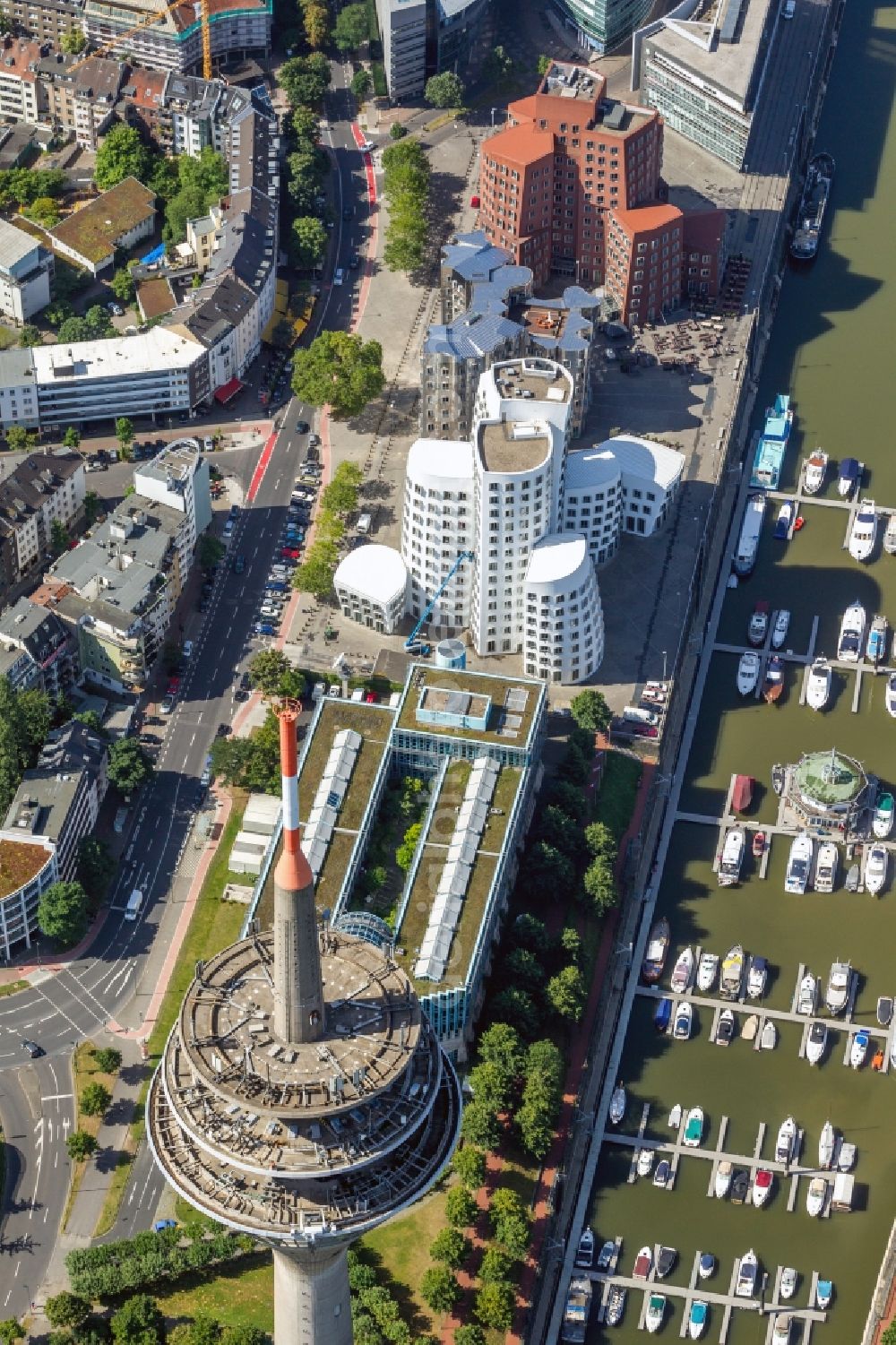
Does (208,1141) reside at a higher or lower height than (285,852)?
lower

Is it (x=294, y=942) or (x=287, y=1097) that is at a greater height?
(x=294, y=942)

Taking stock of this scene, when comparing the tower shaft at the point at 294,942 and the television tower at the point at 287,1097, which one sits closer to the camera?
the tower shaft at the point at 294,942

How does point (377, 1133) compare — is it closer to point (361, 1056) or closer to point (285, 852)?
point (361, 1056)

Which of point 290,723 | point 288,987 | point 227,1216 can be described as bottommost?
point 227,1216

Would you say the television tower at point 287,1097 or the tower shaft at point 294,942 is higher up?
the tower shaft at point 294,942

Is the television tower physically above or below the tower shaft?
below

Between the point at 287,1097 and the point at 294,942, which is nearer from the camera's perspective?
the point at 294,942

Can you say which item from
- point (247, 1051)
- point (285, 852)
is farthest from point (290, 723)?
point (247, 1051)

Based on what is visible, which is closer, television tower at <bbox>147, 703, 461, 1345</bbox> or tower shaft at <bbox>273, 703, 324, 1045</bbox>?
tower shaft at <bbox>273, 703, 324, 1045</bbox>
